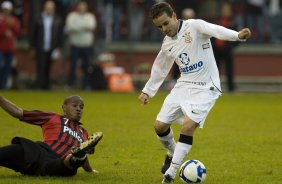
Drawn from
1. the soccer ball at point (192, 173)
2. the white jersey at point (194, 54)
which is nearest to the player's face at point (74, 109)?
the white jersey at point (194, 54)

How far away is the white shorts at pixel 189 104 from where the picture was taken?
9805 millimetres

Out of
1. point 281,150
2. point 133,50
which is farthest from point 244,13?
point 281,150

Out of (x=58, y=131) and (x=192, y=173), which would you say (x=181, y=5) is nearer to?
(x=58, y=131)

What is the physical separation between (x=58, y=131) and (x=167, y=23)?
5.92 feet

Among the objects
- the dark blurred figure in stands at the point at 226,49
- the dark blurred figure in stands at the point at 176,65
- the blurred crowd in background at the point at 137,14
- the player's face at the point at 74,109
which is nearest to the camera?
the player's face at the point at 74,109

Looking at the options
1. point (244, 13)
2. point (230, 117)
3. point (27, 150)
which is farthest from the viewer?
point (244, 13)

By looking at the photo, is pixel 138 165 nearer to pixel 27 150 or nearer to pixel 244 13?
pixel 27 150

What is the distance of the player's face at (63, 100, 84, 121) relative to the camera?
33.2ft

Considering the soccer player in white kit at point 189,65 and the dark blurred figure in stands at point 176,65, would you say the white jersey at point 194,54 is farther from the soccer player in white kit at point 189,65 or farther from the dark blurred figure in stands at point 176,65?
the dark blurred figure in stands at point 176,65

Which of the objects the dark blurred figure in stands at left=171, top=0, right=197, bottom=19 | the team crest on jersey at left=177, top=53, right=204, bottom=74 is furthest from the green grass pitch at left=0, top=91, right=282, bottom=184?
the dark blurred figure in stands at left=171, top=0, right=197, bottom=19

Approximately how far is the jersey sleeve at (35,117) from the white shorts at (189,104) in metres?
1.34

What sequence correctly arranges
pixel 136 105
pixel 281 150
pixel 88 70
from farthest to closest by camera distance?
pixel 88 70 < pixel 136 105 < pixel 281 150

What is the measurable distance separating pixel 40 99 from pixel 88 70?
3.76 m

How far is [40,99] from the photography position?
2238 cm
